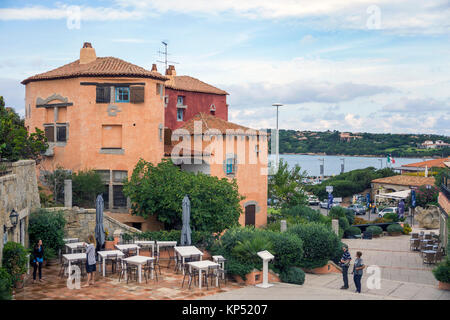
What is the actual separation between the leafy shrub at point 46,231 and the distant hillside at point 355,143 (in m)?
136

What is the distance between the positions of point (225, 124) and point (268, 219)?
9017 mm

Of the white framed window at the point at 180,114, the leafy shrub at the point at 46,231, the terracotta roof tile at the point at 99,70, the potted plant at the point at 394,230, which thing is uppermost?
the terracotta roof tile at the point at 99,70

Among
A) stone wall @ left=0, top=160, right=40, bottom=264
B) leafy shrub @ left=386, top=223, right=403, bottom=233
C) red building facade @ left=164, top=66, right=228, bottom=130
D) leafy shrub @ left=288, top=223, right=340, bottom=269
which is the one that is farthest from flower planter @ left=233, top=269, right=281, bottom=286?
leafy shrub @ left=386, top=223, right=403, bottom=233

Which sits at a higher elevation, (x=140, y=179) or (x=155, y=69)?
(x=155, y=69)

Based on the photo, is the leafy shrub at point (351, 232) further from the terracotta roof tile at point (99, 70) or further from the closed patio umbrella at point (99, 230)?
the closed patio umbrella at point (99, 230)

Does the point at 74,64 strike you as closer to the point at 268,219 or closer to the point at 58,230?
the point at 58,230

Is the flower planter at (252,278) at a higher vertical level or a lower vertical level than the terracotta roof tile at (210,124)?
lower

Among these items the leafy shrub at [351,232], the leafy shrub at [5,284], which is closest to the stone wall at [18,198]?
the leafy shrub at [5,284]

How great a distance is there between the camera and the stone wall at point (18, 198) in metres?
15.4

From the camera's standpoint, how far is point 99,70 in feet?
99.1

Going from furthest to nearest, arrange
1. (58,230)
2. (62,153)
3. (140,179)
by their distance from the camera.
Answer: (62,153) → (140,179) → (58,230)
